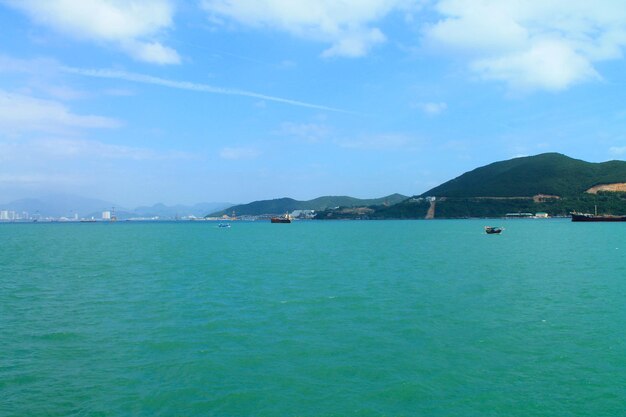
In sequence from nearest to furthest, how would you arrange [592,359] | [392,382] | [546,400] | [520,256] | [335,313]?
[546,400]
[392,382]
[592,359]
[335,313]
[520,256]

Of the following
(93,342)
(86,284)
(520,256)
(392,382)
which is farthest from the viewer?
(520,256)

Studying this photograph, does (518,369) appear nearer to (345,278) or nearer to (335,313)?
(335,313)

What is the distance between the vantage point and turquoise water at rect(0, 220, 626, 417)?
51.8 ft

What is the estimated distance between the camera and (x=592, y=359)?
1959 centimetres

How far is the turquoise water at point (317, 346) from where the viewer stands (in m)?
15.8

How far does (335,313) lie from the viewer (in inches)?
1110

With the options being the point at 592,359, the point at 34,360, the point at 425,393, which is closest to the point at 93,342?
the point at 34,360

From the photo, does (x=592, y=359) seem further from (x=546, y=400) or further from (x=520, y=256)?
→ (x=520, y=256)

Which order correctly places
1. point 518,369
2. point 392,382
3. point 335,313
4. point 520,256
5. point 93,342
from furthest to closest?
point 520,256
point 335,313
point 93,342
point 518,369
point 392,382

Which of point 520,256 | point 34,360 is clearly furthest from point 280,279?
point 520,256

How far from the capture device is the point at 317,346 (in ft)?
70.9

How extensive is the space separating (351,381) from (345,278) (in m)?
26.0

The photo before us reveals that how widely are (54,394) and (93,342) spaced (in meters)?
6.55

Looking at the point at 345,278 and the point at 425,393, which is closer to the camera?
the point at 425,393
